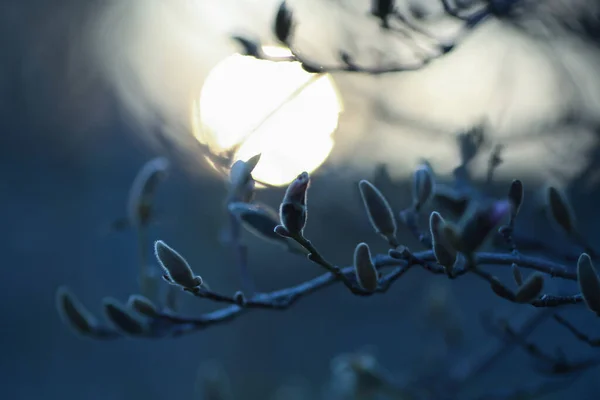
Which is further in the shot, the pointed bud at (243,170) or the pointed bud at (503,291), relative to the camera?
the pointed bud at (243,170)

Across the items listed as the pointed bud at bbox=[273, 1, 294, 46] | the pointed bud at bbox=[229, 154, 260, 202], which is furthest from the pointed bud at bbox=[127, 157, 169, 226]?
the pointed bud at bbox=[273, 1, 294, 46]

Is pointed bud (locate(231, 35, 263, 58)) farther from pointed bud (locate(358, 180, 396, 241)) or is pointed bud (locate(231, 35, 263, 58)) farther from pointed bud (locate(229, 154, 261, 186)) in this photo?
pointed bud (locate(358, 180, 396, 241))

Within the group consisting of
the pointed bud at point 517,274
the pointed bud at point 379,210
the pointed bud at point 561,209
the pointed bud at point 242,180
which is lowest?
the pointed bud at point 561,209

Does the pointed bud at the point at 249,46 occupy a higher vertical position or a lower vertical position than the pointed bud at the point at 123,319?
higher

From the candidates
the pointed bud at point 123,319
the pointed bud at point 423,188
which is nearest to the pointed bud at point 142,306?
the pointed bud at point 123,319

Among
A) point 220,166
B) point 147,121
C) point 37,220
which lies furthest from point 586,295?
point 37,220

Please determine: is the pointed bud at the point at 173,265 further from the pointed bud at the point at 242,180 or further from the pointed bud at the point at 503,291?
the pointed bud at the point at 503,291

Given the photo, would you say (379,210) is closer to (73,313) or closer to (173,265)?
(173,265)
